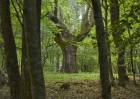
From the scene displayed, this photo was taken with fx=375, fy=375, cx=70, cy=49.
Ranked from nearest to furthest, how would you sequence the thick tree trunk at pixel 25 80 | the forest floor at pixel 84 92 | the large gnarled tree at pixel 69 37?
the thick tree trunk at pixel 25 80 < the forest floor at pixel 84 92 < the large gnarled tree at pixel 69 37

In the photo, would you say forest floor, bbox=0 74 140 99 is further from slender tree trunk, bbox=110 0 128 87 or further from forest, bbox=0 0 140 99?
slender tree trunk, bbox=110 0 128 87

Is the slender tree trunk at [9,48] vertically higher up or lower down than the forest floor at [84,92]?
higher up

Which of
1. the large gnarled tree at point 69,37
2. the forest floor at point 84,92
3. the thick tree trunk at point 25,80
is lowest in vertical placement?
the forest floor at point 84,92

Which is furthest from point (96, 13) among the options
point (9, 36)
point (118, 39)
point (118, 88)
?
point (118, 88)

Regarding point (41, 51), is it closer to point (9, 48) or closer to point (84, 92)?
point (9, 48)

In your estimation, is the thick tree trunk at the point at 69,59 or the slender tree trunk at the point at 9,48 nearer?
the slender tree trunk at the point at 9,48

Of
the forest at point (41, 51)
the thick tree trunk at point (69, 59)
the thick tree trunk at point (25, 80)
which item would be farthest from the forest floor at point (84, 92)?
the thick tree trunk at point (69, 59)

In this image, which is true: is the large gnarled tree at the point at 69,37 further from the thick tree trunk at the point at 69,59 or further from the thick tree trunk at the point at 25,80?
the thick tree trunk at the point at 25,80

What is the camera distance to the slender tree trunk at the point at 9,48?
9953 millimetres

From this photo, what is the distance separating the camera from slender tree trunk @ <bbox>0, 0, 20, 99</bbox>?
9.95 metres

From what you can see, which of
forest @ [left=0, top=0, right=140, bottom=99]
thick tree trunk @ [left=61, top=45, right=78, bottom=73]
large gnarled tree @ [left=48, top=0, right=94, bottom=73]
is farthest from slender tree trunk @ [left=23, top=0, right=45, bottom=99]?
thick tree trunk @ [left=61, top=45, right=78, bottom=73]

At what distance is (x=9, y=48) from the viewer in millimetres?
10133

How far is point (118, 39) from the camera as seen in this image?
12.4 meters

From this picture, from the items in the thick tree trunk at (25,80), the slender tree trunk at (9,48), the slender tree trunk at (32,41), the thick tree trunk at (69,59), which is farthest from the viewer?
the thick tree trunk at (69,59)
